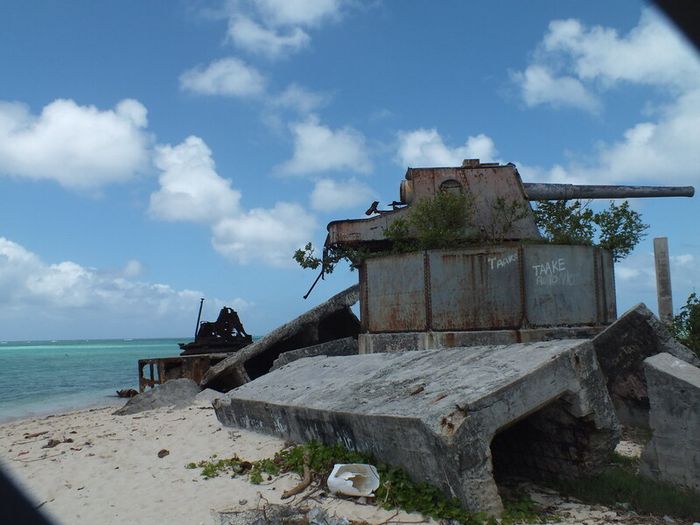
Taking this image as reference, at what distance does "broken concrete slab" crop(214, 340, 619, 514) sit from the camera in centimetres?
467

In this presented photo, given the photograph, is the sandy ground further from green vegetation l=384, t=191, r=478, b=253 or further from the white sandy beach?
green vegetation l=384, t=191, r=478, b=253

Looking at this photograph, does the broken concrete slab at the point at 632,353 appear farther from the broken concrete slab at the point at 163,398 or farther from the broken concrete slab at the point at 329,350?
the broken concrete slab at the point at 163,398

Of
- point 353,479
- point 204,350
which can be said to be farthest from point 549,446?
point 204,350

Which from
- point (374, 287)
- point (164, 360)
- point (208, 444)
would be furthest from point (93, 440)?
point (164, 360)

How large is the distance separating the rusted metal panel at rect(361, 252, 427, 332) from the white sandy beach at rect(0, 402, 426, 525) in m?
3.44

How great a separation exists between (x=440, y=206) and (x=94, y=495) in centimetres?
789

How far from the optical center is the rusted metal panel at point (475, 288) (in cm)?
1027

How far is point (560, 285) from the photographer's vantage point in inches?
412

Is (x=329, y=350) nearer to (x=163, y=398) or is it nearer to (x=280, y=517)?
(x=163, y=398)

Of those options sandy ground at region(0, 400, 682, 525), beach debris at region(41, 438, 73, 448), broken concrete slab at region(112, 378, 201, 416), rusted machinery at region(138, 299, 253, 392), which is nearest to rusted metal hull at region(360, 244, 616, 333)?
sandy ground at region(0, 400, 682, 525)

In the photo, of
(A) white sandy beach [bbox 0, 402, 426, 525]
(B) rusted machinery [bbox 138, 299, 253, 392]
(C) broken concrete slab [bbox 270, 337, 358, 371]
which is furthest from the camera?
(B) rusted machinery [bbox 138, 299, 253, 392]

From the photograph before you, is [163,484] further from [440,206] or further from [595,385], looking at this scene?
[440,206]

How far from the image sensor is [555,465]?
5770 mm

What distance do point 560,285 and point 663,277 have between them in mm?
6442
